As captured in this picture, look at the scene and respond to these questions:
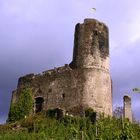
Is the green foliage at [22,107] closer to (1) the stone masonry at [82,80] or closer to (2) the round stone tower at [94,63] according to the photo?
(1) the stone masonry at [82,80]

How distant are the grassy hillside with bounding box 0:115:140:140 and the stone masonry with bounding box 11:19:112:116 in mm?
2644

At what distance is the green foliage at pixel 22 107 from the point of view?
114ft

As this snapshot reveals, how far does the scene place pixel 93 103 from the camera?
32719 millimetres

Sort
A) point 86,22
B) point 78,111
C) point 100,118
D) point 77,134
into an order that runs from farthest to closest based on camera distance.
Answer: point 86,22 < point 78,111 < point 100,118 < point 77,134

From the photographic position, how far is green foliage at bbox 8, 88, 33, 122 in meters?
34.9

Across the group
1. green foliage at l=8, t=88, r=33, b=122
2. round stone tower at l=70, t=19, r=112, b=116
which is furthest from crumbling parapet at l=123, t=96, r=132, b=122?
green foliage at l=8, t=88, r=33, b=122

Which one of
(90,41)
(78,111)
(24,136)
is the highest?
(90,41)

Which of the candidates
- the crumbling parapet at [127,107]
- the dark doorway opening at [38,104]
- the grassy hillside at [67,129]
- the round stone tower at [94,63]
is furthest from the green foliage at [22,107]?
the crumbling parapet at [127,107]

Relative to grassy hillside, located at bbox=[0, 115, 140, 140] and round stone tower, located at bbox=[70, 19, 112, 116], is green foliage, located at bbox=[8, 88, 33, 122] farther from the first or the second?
round stone tower, located at bbox=[70, 19, 112, 116]

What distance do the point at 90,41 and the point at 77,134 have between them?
986 cm

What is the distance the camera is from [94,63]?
111 feet

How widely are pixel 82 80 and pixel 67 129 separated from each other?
6731 mm

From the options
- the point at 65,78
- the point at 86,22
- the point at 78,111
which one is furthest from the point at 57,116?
the point at 86,22

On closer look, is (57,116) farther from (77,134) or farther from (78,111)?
(77,134)
